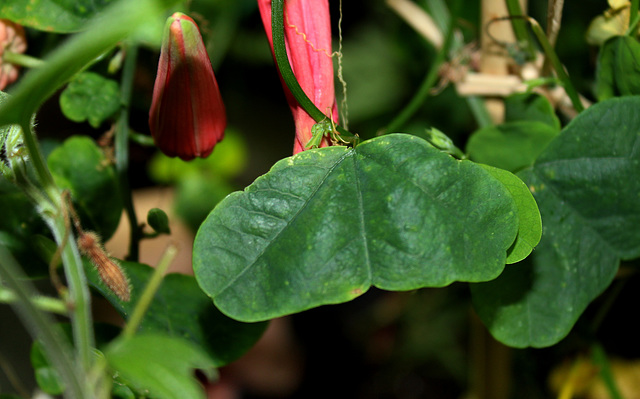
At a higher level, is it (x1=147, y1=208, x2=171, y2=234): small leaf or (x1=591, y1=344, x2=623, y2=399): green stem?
(x1=147, y1=208, x2=171, y2=234): small leaf

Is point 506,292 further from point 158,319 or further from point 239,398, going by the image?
point 239,398

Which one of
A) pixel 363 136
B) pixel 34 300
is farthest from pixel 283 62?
pixel 363 136

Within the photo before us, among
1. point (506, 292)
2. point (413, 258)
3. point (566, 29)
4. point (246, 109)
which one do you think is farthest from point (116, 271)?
point (246, 109)

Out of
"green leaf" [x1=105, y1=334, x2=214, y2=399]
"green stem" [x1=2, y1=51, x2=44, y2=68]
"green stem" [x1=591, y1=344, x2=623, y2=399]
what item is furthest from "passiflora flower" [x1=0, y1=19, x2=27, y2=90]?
"green stem" [x1=591, y1=344, x2=623, y2=399]

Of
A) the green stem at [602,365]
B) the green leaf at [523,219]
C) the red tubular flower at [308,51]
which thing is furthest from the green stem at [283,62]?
A: the green stem at [602,365]

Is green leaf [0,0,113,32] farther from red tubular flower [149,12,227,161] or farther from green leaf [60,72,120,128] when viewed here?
red tubular flower [149,12,227,161]

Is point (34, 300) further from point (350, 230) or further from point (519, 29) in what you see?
point (519, 29)
